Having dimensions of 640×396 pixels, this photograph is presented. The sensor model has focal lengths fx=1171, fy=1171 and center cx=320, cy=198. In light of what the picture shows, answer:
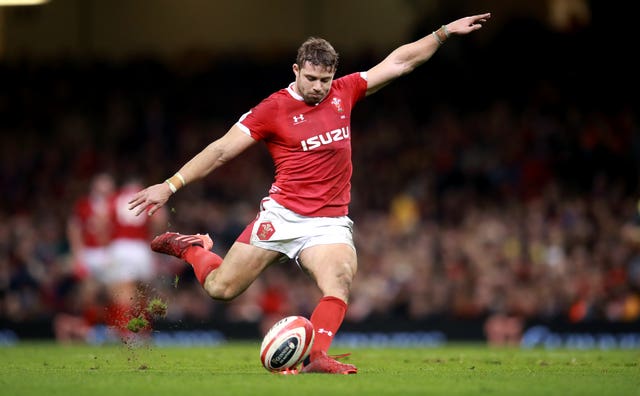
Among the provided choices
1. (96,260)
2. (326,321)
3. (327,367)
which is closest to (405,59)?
(326,321)

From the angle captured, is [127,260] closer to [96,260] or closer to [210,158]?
[96,260]

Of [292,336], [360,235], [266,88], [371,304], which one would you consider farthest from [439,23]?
[292,336]

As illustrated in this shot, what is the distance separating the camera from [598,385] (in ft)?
25.6

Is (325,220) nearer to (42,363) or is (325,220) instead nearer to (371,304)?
(42,363)

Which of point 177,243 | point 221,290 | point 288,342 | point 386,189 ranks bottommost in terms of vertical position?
point 288,342

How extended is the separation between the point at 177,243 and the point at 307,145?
1699mm

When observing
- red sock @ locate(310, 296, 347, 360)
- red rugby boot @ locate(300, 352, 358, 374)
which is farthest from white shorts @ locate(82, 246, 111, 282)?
red rugby boot @ locate(300, 352, 358, 374)

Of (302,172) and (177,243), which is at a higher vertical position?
(302,172)

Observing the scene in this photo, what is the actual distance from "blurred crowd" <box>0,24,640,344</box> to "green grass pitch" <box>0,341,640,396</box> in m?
5.94

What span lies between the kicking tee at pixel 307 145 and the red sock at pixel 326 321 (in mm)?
829

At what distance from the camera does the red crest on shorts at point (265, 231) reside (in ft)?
30.4

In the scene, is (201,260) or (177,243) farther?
(177,243)

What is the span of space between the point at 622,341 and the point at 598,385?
9083mm

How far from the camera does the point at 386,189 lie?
69.1ft
